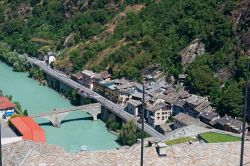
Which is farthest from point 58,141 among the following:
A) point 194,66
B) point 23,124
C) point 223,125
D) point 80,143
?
point 194,66

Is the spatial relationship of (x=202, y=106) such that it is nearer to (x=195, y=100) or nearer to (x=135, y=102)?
(x=195, y=100)

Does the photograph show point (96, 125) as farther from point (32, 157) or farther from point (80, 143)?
point (32, 157)

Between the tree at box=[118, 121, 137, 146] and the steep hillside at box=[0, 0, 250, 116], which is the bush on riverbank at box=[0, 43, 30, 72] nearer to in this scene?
the steep hillside at box=[0, 0, 250, 116]

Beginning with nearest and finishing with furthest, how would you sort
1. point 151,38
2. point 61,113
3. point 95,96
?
1. point 61,113
2. point 95,96
3. point 151,38

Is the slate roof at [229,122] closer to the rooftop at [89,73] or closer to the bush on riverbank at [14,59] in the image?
the rooftop at [89,73]

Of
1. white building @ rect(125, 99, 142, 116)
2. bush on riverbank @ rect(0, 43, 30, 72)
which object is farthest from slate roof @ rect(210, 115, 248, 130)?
bush on riverbank @ rect(0, 43, 30, 72)

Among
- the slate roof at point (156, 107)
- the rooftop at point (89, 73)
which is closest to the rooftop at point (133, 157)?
the slate roof at point (156, 107)

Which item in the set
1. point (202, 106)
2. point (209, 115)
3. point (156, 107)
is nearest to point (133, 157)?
point (209, 115)
